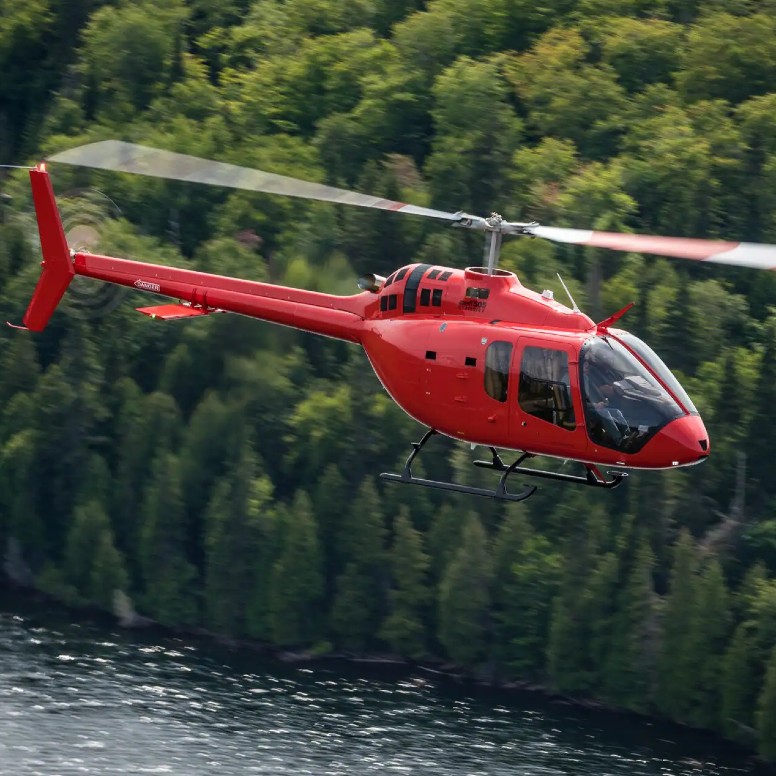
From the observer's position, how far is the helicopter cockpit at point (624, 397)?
2405cm

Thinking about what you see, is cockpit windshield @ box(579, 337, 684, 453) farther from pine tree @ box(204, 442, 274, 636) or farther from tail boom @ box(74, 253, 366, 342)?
pine tree @ box(204, 442, 274, 636)

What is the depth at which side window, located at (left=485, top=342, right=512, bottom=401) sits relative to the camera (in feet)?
81.7

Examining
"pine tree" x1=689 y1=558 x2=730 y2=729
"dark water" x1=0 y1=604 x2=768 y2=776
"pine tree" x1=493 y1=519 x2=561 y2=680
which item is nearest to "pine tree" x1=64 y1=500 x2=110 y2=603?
"dark water" x1=0 y1=604 x2=768 y2=776

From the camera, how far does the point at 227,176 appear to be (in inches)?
1000

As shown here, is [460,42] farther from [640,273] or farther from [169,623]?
[169,623]

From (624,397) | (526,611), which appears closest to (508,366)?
(624,397)

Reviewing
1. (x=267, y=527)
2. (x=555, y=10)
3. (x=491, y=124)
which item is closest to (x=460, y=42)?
(x=555, y=10)

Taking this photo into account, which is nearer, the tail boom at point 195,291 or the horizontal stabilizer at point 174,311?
the tail boom at point 195,291

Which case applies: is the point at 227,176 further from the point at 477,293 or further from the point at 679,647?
the point at 679,647

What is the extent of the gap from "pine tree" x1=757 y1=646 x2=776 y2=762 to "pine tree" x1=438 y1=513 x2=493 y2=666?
34.3 ft

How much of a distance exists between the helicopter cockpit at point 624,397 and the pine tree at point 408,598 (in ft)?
121

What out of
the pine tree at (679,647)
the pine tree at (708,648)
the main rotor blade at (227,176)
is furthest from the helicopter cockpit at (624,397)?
the pine tree at (679,647)

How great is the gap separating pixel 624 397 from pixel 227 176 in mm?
7032

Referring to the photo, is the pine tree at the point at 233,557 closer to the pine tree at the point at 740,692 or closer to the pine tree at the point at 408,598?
the pine tree at the point at 408,598
